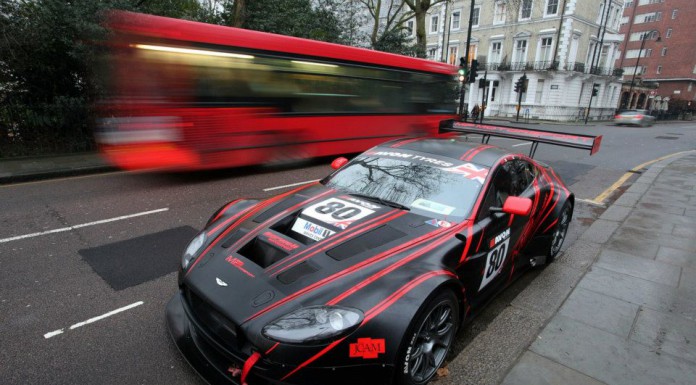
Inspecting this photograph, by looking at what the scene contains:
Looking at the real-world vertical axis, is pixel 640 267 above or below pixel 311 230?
below

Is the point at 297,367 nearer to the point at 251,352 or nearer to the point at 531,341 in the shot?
the point at 251,352

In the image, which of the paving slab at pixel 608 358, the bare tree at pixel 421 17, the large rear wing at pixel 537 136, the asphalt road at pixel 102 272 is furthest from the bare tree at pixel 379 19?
the paving slab at pixel 608 358

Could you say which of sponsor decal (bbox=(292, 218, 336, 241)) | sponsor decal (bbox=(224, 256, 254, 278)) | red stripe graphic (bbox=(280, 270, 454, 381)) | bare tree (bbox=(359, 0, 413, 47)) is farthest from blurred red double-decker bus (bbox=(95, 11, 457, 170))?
bare tree (bbox=(359, 0, 413, 47))

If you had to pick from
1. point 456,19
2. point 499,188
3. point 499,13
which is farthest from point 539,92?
point 499,188

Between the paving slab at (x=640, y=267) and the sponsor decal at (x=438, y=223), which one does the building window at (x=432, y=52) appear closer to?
the paving slab at (x=640, y=267)

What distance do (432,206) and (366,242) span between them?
31.8 inches

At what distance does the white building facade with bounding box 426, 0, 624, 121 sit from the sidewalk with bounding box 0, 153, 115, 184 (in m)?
32.3

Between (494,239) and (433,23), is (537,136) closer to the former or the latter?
(494,239)

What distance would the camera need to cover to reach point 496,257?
3139 millimetres

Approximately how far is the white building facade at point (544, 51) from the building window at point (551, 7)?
88 mm

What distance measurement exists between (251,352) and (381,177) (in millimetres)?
1973

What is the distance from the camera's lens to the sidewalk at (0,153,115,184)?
24.4 ft

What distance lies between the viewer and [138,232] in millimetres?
4891

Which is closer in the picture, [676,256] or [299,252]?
[299,252]
